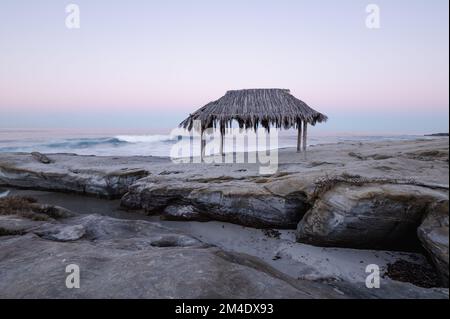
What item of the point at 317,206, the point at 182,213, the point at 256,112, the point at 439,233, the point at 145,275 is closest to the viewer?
the point at 439,233

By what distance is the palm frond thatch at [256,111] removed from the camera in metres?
12.8

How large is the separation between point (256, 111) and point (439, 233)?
34.5 feet

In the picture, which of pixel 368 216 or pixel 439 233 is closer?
pixel 439 233

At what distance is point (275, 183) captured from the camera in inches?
273

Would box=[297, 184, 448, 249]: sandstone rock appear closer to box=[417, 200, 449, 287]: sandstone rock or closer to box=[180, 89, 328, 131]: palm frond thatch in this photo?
box=[417, 200, 449, 287]: sandstone rock

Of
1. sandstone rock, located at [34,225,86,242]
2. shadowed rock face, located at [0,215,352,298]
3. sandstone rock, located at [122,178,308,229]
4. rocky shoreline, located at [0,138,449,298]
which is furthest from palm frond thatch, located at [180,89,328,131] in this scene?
shadowed rock face, located at [0,215,352,298]

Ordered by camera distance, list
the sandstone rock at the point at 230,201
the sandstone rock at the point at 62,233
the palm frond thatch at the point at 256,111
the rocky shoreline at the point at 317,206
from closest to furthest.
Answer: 1. the rocky shoreline at the point at 317,206
2. the sandstone rock at the point at 62,233
3. the sandstone rock at the point at 230,201
4. the palm frond thatch at the point at 256,111

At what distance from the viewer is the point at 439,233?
302 centimetres

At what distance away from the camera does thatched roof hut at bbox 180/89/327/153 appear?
12.9m

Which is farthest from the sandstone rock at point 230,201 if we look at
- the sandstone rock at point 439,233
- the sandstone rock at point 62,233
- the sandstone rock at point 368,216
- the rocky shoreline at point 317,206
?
the sandstone rock at point 439,233

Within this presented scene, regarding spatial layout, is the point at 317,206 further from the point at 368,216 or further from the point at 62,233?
the point at 62,233

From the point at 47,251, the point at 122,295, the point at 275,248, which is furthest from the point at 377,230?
the point at 47,251

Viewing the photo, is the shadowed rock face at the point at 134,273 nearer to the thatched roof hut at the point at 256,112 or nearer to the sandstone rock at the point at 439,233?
the sandstone rock at the point at 439,233

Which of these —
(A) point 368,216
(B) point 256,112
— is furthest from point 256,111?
Answer: (A) point 368,216
